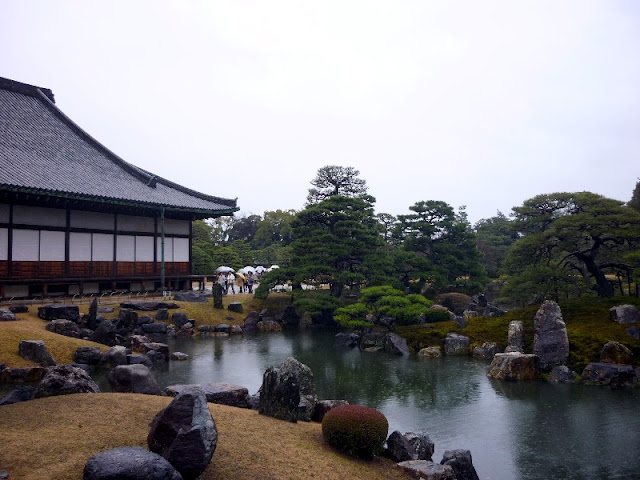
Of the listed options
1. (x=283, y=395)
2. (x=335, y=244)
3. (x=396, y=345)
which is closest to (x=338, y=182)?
(x=335, y=244)

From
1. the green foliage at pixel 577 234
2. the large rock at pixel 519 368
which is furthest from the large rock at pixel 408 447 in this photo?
the green foliage at pixel 577 234

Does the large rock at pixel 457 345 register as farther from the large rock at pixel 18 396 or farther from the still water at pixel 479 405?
the large rock at pixel 18 396

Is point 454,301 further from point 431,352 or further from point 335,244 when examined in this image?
point 431,352

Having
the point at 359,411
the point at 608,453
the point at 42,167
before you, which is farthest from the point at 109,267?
the point at 608,453

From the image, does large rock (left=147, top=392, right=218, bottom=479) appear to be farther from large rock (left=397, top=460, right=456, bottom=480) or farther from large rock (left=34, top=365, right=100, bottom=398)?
large rock (left=34, top=365, right=100, bottom=398)

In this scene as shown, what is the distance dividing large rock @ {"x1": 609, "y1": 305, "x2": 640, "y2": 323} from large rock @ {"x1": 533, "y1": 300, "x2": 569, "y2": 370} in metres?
2.40

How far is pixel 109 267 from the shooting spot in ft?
95.7

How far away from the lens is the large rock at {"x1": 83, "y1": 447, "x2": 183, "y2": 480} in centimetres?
587

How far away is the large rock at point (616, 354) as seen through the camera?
17.0m

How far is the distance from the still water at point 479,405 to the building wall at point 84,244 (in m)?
9.19

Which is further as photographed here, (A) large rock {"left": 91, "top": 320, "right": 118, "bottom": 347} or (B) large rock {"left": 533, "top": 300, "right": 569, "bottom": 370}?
(A) large rock {"left": 91, "top": 320, "right": 118, "bottom": 347}

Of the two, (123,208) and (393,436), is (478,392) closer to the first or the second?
(393,436)

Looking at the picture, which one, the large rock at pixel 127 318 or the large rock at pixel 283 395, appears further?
the large rock at pixel 127 318

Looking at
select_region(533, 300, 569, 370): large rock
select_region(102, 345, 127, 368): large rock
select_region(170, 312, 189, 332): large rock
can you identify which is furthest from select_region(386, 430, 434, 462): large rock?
select_region(170, 312, 189, 332): large rock
